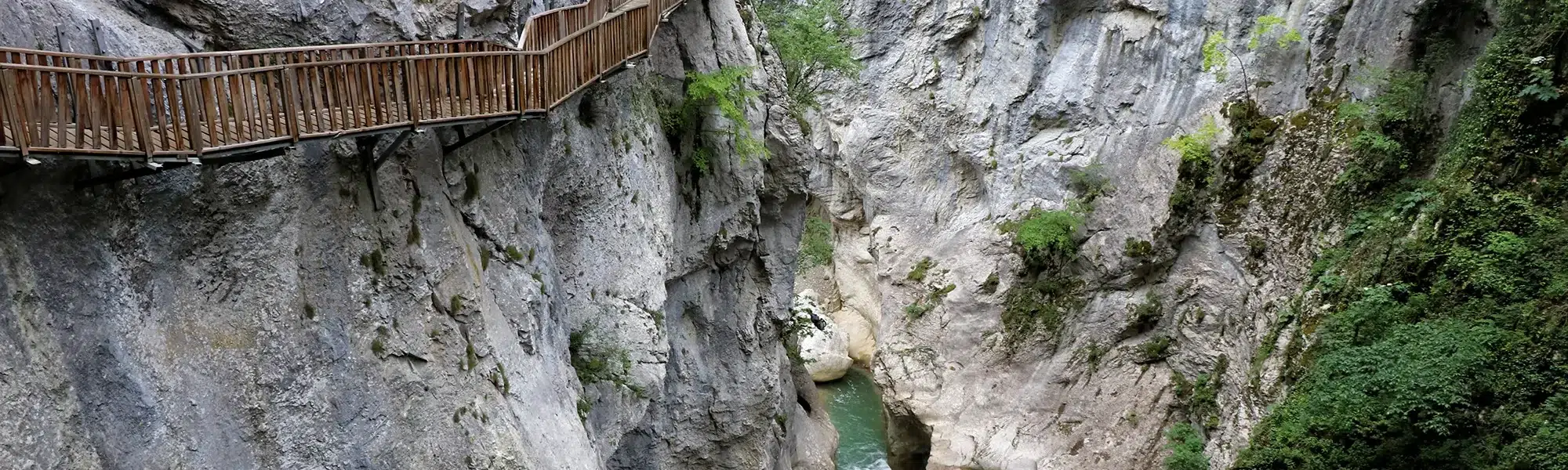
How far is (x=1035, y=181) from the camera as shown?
25.1 m

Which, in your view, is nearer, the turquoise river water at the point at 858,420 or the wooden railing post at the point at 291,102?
the wooden railing post at the point at 291,102

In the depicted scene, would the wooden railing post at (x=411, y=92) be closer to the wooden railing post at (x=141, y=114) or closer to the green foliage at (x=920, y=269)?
the wooden railing post at (x=141, y=114)

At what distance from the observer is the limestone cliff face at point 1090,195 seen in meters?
17.5

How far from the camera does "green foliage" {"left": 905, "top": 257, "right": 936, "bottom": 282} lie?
2755 centimetres

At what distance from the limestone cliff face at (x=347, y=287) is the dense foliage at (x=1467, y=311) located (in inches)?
412

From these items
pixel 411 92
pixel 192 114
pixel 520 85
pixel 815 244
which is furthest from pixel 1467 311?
pixel 815 244

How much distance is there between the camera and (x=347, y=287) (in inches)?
341

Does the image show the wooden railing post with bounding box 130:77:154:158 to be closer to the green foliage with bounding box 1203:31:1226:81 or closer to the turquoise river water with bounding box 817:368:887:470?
the green foliage with bounding box 1203:31:1226:81

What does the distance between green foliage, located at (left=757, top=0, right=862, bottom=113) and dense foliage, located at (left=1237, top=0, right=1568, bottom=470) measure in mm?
13810

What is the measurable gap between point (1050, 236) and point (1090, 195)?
5.45ft

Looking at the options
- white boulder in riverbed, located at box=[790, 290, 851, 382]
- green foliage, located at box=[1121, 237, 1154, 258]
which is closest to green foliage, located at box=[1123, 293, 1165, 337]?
green foliage, located at box=[1121, 237, 1154, 258]

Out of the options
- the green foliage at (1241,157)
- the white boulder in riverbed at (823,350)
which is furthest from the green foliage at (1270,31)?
the white boulder in riverbed at (823,350)

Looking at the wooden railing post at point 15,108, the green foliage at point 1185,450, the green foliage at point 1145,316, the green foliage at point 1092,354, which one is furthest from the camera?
the green foliage at point 1092,354

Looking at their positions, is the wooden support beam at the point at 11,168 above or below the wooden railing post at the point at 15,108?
below
